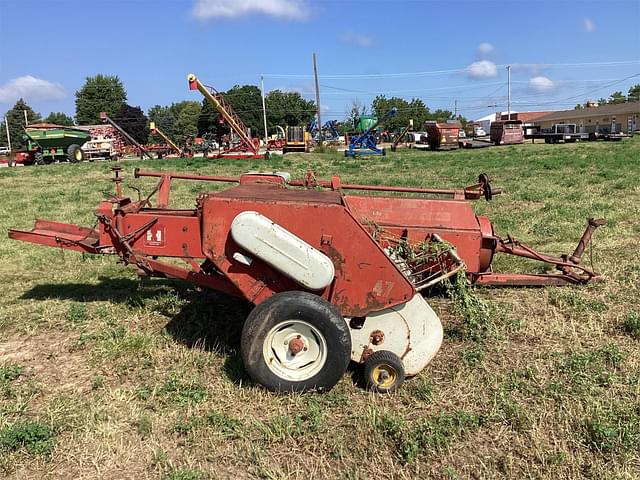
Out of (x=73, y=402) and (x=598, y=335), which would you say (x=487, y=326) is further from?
(x=73, y=402)

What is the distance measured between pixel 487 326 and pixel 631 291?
6.14ft

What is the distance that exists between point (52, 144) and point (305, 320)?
31.1m

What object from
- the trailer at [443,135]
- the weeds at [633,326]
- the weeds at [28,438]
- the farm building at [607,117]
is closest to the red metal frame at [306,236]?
the weeds at [633,326]

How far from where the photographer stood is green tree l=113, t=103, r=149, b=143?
71375mm

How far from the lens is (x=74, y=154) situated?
30.3 metres

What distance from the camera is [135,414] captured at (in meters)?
3.32

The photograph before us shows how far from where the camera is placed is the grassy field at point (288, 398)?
288 cm

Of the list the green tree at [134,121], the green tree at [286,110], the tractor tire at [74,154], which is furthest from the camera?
the green tree at [286,110]

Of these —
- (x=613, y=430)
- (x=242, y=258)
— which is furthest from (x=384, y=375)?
(x=613, y=430)

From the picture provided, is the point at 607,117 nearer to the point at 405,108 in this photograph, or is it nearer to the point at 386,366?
the point at 405,108

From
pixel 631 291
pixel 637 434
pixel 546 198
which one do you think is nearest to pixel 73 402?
pixel 637 434

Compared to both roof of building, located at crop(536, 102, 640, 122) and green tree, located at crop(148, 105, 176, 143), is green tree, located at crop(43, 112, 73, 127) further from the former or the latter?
roof of building, located at crop(536, 102, 640, 122)

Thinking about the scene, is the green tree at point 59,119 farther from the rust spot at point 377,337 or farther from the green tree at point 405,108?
the rust spot at point 377,337

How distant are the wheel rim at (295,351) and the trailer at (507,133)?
38.9 meters
